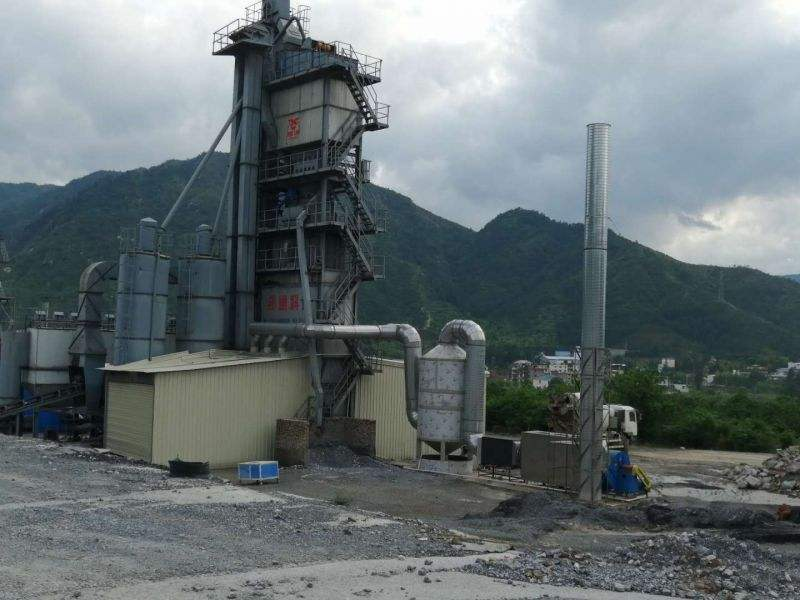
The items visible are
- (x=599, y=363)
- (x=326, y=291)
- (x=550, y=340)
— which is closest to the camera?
(x=599, y=363)

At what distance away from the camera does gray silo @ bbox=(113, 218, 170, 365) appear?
33781 millimetres

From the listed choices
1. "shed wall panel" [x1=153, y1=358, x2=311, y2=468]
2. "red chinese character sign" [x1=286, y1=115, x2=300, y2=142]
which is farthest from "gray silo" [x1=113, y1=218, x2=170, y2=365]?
"red chinese character sign" [x1=286, y1=115, x2=300, y2=142]

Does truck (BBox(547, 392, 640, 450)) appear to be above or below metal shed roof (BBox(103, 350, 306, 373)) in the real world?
below

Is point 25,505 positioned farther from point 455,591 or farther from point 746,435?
point 746,435

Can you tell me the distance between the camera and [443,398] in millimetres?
30141

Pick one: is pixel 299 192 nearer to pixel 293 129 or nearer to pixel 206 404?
pixel 293 129

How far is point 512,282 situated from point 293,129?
10342 centimetres

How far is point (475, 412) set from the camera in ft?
97.8

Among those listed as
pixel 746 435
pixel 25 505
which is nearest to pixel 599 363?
pixel 25 505

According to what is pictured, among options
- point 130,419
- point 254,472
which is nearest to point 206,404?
point 130,419

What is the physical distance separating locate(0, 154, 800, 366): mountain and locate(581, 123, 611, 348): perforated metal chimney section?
3171 inches

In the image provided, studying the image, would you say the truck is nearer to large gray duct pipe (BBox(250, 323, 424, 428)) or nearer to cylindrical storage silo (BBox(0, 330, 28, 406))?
large gray duct pipe (BBox(250, 323, 424, 428))

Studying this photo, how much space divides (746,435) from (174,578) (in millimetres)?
41243

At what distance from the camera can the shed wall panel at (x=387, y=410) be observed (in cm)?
3444
